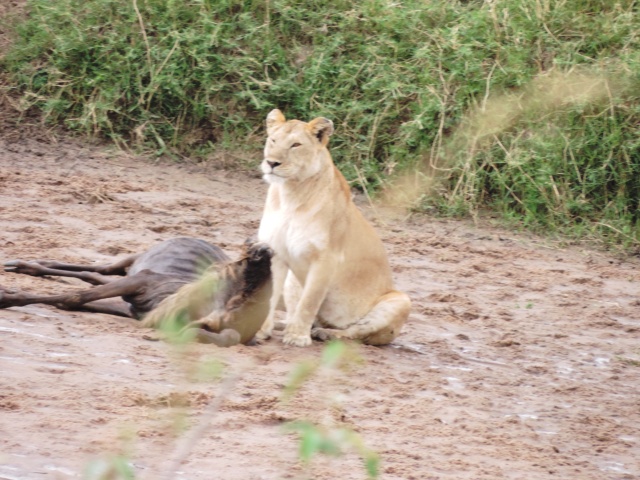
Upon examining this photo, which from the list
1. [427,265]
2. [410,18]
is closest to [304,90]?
[410,18]

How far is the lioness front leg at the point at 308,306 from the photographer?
6.46 meters

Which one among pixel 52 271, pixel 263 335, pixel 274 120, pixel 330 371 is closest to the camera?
pixel 330 371

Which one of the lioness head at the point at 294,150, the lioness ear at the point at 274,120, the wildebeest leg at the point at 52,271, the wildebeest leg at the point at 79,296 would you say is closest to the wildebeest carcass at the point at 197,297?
the wildebeest leg at the point at 79,296

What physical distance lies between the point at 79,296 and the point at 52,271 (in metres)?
0.74

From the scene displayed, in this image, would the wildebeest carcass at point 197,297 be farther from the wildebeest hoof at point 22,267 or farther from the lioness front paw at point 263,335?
the wildebeest hoof at point 22,267

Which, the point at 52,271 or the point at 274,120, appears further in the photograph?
the point at 52,271

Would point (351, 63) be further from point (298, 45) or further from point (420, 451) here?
point (420, 451)

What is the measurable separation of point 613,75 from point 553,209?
59.1 inches

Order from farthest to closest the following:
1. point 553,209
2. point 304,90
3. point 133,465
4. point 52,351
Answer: point 304,90 < point 553,209 < point 52,351 < point 133,465

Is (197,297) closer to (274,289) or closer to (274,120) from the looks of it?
(274,289)

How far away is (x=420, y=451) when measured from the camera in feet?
15.7

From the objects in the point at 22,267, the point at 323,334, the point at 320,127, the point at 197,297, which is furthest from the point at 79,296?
the point at 320,127

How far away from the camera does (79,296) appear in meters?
6.30

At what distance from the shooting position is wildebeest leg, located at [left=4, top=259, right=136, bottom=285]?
690 cm
